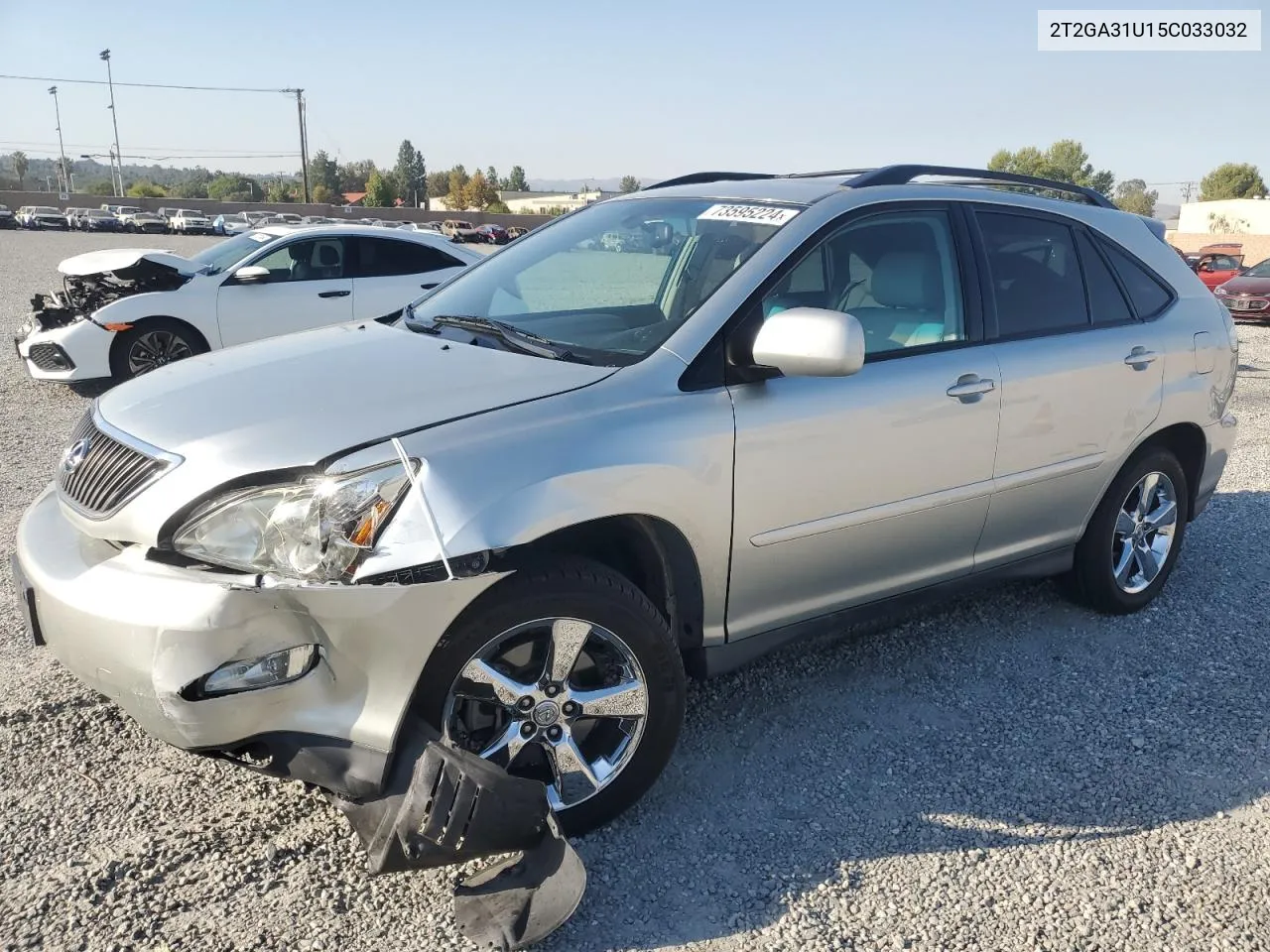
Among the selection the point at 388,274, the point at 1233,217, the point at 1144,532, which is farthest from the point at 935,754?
Answer: the point at 1233,217

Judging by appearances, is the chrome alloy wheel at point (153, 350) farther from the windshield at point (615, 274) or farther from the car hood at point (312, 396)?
the car hood at point (312, 396)

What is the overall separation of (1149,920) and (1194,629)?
2148mm

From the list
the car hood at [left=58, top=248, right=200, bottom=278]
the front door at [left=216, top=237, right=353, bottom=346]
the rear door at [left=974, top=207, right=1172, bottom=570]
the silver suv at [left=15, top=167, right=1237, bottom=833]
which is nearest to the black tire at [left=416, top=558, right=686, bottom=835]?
the silver suv at [left=15, top=167, right=1237, bottom=833]

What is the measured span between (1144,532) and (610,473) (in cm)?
294

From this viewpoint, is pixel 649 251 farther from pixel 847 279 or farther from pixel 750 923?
pixel 750 923

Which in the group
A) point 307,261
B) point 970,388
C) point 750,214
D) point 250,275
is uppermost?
point 750,214

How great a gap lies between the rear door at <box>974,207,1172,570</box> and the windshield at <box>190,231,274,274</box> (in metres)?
7.28

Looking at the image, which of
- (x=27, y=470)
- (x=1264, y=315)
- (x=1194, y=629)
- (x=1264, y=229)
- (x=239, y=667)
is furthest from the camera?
(x=1264, y=229)

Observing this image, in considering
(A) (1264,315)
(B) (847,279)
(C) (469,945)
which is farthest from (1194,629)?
(A) (1264,315)

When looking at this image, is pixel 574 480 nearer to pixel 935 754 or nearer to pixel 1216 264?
pixel 935 754

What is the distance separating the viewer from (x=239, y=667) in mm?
2314

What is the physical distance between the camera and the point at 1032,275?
387 centimetres

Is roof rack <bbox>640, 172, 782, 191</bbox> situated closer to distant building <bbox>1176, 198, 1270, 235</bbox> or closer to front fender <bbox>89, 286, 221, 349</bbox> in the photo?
front fender <bbox>89, 286, 221, 349</bbox>

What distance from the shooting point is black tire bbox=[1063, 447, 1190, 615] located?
420cm
